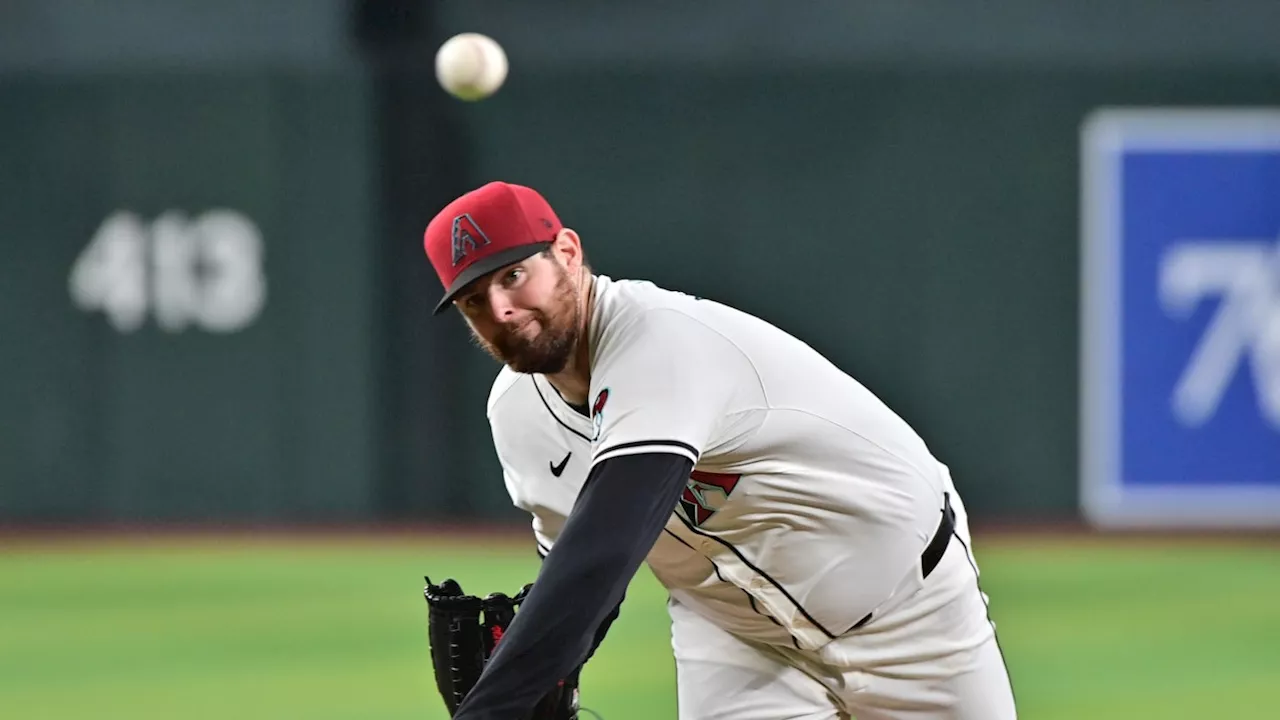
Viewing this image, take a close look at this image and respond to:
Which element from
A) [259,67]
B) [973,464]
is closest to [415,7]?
[259,67]

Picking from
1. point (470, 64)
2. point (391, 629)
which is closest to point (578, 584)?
point (470, 64)

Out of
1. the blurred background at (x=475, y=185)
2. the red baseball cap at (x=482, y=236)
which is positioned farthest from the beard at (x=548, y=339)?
the blurred background at (x=475, y=185)

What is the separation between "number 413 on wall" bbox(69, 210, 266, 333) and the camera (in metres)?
14.1

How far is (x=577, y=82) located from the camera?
1423 cm

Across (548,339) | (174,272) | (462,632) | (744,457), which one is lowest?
(462,632)

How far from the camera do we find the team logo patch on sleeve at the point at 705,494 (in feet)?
11.6

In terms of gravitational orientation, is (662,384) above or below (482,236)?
below

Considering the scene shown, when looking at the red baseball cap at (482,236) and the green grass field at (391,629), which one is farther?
the green grass field at (391,629)

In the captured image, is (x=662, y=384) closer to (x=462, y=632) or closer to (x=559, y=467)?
(x=559, y=467)

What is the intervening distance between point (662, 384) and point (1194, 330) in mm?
11214

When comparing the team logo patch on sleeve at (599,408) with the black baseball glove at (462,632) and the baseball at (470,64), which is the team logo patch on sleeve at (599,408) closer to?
the black baseball glove at (462,632)

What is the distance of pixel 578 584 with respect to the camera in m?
2.91

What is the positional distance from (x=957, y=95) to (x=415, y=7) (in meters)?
4.31

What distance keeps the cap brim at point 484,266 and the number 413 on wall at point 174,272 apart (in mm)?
11293
